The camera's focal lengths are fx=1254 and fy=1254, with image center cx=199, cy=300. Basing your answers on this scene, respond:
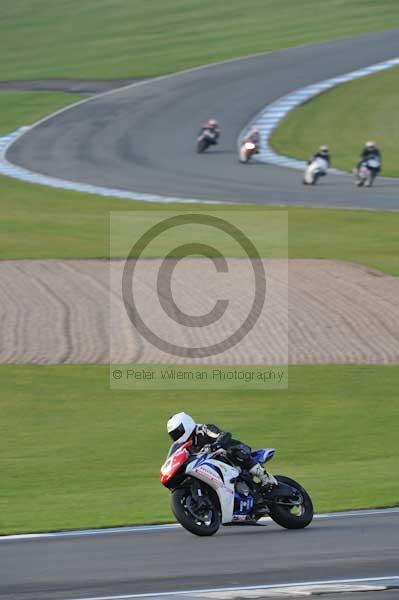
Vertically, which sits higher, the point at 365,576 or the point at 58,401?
the point at 365,576

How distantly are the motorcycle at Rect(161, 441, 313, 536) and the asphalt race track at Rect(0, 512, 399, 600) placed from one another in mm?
172

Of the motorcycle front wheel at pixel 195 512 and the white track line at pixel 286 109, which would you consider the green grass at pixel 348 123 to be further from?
the motorcycle front wheel at pixel 195 512

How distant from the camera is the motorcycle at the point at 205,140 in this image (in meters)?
57.6

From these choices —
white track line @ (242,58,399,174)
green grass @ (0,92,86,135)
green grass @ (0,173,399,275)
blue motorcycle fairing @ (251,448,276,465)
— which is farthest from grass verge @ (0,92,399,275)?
blue motorcycle fairing @ (251,448,276,465)

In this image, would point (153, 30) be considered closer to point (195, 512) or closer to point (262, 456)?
point (262, 456)

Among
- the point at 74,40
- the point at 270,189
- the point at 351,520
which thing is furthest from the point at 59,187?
the point at 74,40

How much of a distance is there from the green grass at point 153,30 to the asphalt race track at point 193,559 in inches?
2740

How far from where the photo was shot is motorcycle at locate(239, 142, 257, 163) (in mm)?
54469

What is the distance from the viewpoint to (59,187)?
170 feet

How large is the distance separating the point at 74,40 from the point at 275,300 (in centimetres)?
6982

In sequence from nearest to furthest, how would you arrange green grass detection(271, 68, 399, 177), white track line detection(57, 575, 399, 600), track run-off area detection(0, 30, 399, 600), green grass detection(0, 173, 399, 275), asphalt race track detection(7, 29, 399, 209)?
white track line detection(57, 575, 399, 600), track run-off area detection(0, 30, 399, 600), green grass detection(0, 173, 399, 275), asphalt race track detection(7, 29, 399, 209), green grass detection(271, 68, 399, 177)

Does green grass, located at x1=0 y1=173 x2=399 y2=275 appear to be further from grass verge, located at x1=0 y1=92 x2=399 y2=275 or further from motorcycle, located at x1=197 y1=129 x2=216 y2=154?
motorcycle, located at x1=197 y1=129 x2=216 y2=154

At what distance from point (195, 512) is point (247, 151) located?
42421 millimetres

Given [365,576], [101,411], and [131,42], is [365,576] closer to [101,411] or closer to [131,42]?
[101,411]
